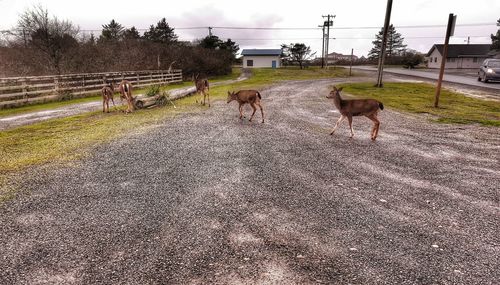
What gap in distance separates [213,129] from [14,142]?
6627 mm

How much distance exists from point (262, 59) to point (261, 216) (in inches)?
3371

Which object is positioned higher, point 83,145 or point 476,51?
point 476,51

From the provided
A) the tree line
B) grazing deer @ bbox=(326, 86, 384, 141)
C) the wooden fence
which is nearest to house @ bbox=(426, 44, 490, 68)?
the tree line

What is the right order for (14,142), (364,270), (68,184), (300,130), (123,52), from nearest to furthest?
(364,270) → (68,184) → (14,142) → (300,130) → (123,52)

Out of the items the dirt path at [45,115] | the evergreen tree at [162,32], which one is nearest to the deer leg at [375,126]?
the dirt path at [45,115]

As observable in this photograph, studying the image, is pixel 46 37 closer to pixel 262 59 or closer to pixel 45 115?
pixel 45 115

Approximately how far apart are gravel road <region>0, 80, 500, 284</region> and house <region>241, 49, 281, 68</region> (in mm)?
79875

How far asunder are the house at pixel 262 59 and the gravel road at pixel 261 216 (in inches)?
3145

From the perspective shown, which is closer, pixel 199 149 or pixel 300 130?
pixel 199 149

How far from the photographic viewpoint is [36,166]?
26.8ft

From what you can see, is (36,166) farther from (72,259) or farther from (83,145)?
(72,259)

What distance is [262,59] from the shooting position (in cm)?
8762

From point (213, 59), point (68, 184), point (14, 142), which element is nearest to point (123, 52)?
point (213, 59)

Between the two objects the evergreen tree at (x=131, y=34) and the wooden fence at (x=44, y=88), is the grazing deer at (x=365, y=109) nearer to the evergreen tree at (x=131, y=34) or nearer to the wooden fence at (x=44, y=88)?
the wooden fence at (x=44, y=88)
